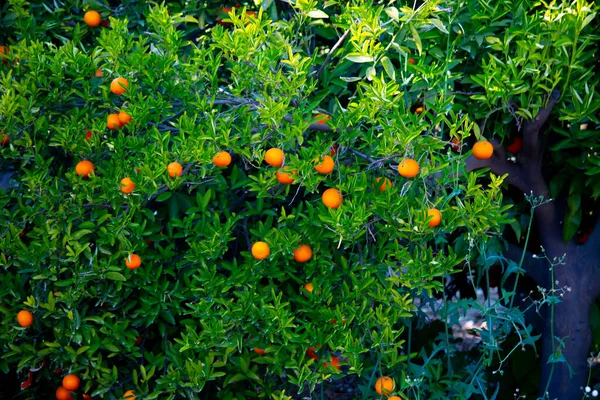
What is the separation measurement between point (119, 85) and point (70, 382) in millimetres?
960

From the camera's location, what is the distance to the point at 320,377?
2229 millimetres

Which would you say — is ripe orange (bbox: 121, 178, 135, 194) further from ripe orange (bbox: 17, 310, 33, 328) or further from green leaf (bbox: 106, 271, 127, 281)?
ripe orange (bbox: 17, 310, 33, 328)

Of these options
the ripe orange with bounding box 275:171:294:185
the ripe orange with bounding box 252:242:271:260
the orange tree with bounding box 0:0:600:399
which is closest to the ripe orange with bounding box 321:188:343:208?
the orange tree with bounding box 0:0:600:399

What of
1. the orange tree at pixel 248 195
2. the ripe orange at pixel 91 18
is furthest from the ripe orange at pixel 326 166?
the ripe orange at pixel 91 18

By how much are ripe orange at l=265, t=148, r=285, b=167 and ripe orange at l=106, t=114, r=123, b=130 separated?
1.85 ft

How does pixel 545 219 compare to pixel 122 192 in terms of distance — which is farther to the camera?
pixel 545 219

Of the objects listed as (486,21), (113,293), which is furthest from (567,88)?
(113,293)

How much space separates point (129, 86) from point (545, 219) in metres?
1.77

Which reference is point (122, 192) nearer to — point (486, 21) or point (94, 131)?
point (94, 131)

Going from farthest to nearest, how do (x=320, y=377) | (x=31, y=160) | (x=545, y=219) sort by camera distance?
(x=545, y=219) → (x=31, y=160) → (x=320, y=377)

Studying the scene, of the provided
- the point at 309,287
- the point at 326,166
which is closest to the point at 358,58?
the point at 326,166

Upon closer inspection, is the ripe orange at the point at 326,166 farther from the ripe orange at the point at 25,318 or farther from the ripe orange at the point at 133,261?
the ripe orange at the point at 25,318

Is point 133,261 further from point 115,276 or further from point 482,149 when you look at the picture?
point 482,149

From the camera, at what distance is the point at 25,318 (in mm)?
2242
